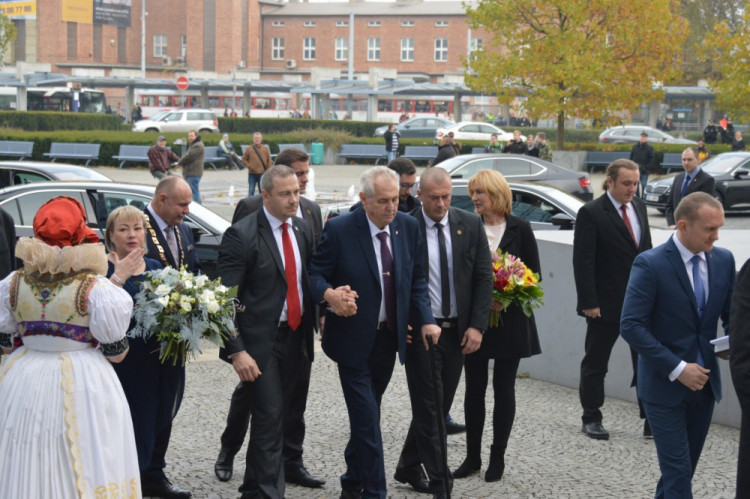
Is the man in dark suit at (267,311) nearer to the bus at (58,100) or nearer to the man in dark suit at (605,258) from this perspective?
the man in dark suit at (605,258)

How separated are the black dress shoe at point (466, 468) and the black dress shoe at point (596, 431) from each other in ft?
4.17

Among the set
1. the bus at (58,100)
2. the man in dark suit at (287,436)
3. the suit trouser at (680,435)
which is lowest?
the man in dark suit at (287,436)

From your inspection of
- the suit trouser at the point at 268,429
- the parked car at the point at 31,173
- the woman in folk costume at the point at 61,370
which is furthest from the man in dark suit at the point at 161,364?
the parked car at the point at 31,173

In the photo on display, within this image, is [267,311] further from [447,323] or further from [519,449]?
[519,449]

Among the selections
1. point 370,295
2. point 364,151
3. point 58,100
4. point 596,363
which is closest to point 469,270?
point 370,295

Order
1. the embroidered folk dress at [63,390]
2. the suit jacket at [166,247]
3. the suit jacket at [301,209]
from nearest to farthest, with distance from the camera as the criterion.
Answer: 1. the embroidered folk dress at [63,390]
2. the suit jacket at [166,247]
3. the suit jacket at [301,209]

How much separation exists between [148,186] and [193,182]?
12.4 metres

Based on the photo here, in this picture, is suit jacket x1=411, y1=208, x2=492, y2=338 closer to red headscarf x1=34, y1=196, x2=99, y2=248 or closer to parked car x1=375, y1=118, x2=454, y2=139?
red headscarf x1=34, y1=196, x2=99, y2=248

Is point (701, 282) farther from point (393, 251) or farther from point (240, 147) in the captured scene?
point (240, 147)

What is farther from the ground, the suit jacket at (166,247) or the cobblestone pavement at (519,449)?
the suit jacket at (166,247)

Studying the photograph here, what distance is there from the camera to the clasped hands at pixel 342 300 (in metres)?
5.96

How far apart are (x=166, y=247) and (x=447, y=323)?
179cm

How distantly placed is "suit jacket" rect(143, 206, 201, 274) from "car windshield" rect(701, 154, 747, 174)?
67.8ft

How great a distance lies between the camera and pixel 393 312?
20.7 ft
